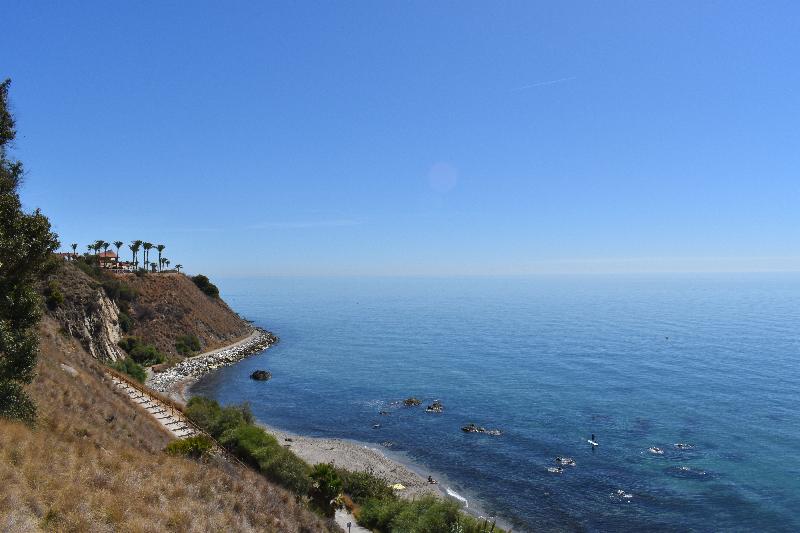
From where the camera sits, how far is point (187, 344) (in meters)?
80.3

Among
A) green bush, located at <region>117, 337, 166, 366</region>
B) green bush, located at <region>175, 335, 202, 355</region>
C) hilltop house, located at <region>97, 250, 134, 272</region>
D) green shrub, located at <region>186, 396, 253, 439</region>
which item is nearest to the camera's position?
green shrub, located at <region>186, 396, 253, 439</region>

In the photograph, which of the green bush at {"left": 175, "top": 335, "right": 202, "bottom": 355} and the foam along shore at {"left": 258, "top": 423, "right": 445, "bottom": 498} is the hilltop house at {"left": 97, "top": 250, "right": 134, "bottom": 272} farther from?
the foam along shore at {"left": 258, "top": 423, "right": 445, "bottom": 498}

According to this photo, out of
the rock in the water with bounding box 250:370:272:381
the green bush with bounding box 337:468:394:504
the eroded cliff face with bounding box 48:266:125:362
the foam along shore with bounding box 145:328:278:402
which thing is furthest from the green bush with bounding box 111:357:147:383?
the green bush with bounding box 337:468:394:504

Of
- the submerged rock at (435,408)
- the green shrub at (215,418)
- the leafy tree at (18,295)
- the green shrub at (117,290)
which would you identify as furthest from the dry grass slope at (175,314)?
the leafy tree at (18,295)

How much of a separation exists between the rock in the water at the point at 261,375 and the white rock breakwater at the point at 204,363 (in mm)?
7585

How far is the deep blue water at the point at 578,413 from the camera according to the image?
34688 mm

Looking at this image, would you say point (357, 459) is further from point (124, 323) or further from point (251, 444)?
point (124, 323)

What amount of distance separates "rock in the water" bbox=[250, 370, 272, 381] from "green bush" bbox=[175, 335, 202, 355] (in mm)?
13833

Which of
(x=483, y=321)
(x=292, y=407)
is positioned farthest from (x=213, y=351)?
(x=483, y=321)

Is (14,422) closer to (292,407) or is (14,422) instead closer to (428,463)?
(428,463)

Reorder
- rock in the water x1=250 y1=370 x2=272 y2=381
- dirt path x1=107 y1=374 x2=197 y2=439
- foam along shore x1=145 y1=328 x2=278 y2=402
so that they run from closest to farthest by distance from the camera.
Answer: dirt path x1=107 y1=374 x2=197 y2=439 < foam along shore x1=145 y1=328 x2=278 y2=402 < rock in the water x1=250 y1=370 x2=272 y2=381

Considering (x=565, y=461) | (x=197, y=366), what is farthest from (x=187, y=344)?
(x=565, y=461)

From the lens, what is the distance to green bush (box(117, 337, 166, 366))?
67.9 m

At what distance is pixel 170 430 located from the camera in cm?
2994
